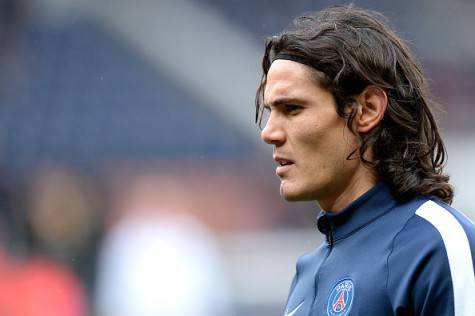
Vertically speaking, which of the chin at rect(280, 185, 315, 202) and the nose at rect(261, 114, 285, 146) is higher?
the nose at rect(261, 114, 285, 146)

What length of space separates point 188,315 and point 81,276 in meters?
0.82

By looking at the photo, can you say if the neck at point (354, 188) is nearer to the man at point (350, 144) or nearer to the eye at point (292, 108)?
the man at point (350, 144)

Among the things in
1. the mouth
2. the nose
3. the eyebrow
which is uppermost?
the eyebrow

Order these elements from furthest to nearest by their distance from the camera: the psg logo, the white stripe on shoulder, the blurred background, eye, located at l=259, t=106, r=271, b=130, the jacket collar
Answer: the blurred background, eye, located at l=259, t=106, r=271, b=130, the jacket collar, the psg logo, the white stripe on shoulder

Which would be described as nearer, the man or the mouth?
the man

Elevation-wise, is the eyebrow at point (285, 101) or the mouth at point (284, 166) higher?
the eyebrow at point (285, 101)

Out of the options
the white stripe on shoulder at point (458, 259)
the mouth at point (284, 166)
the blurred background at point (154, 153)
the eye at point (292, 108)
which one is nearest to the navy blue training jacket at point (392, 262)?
the white stripe on shoulder at point (458, 259)

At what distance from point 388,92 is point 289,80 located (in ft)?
0.78

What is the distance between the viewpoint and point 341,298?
6.80ft

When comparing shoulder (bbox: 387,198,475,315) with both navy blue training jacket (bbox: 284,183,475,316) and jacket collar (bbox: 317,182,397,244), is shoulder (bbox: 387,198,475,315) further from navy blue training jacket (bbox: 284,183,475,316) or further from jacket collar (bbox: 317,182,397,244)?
jacket collar (bbox: 317,182,397,244)

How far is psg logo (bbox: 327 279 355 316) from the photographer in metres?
2.04

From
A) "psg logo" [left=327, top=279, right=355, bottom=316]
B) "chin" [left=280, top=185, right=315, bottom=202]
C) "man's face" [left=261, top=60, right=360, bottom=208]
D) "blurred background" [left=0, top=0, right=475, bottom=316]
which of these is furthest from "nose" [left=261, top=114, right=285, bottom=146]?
"blurred background" [left=0, top=0, right=475, bottom=316]

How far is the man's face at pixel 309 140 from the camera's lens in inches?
88.1

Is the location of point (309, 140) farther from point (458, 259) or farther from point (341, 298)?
point (458, 259)
